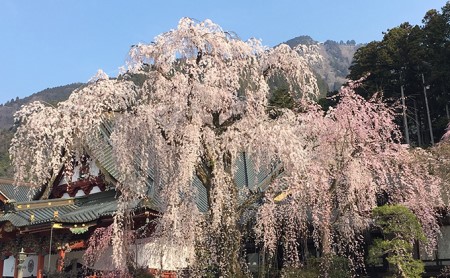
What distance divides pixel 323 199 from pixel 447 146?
6213 mm

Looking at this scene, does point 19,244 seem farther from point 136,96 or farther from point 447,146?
point 447,146

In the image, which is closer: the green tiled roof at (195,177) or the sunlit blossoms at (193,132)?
the sunlit blossoms at (193,132)

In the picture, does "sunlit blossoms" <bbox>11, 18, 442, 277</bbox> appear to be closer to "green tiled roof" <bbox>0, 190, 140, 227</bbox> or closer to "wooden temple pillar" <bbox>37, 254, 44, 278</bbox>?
"green tiled roof" <bbox>0, 190, 140, 227</bbox>

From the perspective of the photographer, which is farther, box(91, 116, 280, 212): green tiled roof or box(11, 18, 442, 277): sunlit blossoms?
box(91, 116, 280, 212): green tiled roof

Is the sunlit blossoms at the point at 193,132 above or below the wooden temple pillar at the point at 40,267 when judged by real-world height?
above

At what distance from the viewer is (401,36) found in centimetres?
3788

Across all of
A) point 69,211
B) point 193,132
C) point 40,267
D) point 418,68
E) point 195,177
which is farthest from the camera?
point 418,68

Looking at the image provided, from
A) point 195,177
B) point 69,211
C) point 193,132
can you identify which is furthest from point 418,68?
point 193,132

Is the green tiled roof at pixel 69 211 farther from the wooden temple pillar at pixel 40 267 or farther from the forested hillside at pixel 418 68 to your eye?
the forested hillside at pixel 418 68

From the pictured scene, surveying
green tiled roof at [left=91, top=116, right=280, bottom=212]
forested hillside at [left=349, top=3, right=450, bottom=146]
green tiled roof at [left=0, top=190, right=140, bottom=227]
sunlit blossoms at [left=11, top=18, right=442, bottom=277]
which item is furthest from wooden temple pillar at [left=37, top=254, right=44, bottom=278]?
forested hillside at [left=349, top=3, right=450, bottom=146]

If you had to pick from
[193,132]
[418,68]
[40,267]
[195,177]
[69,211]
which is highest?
[418,68]

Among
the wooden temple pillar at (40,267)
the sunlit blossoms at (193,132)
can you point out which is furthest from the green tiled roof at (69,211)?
the sunlit blossoms at (193,132)

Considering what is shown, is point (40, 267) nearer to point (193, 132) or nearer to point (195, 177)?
point (195, 177)

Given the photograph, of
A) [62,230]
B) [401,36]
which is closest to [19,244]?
[62,230]
